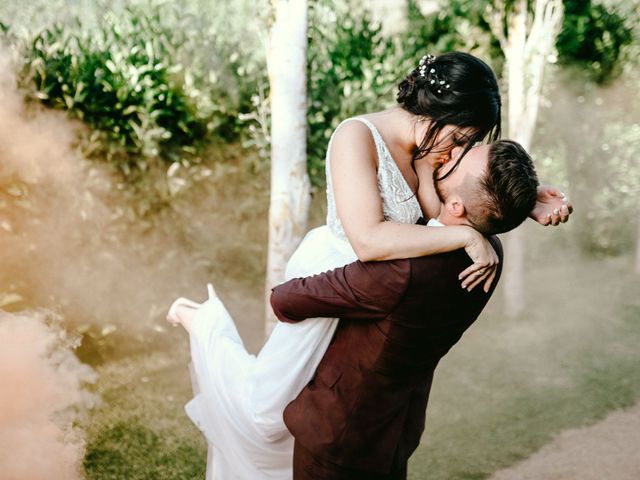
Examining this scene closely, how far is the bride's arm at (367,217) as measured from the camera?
1.90 metres

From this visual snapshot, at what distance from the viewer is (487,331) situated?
7.07 m

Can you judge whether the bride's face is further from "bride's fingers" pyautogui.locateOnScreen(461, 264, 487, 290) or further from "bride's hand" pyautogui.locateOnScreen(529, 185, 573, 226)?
"bride's fingers" pyautogui.locateOnScreen(461, 264, 487, 290)

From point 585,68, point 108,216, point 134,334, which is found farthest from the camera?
point 585,68

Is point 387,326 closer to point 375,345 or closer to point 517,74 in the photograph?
point 375,345

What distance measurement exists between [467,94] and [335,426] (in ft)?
4.05

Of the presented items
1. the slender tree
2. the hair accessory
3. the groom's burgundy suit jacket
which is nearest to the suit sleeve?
the groom's burgundy suit jacket

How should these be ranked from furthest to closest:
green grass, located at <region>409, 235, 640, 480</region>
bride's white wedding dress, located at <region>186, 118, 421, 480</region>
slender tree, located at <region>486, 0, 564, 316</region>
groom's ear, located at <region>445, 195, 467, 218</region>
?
slender tree, located at <region>486, 0, 564, 316</region> → green grass, located at <region>409, 235, 640, 480</region> → bride's white wedding dress, located at <region>186, 118, 421, 480</region> → groom's ear, located at <region>445, 195, 467, 218</region>

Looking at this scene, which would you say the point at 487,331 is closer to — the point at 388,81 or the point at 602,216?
the point at 388,81

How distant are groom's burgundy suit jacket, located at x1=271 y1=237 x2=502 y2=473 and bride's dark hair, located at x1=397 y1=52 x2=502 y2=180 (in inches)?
17.0

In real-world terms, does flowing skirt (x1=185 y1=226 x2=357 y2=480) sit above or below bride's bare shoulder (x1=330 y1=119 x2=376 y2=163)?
below

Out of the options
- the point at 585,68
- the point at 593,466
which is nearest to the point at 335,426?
the point at 593,466

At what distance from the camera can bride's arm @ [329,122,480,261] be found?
190 cm

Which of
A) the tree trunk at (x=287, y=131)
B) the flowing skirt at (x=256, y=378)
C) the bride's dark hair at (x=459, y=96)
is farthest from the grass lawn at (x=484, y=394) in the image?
the bride's dark hair at (x=459, y=96)

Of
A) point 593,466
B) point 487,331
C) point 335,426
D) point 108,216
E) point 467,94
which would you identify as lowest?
point 487,331
